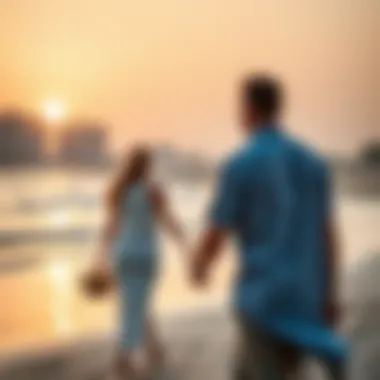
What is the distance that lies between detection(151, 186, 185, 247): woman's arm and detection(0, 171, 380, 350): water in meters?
0.01

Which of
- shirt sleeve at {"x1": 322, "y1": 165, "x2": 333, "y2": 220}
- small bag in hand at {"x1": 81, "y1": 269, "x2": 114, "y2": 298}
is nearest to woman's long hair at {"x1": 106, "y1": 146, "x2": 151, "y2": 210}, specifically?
small bag in hand at {"x1": 81, "y1": 269, "x2": 114, "y2": 298}

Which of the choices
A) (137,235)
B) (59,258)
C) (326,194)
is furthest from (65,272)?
(326,194)

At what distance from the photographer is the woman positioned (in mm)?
1506

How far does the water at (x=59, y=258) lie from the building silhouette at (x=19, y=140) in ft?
0.08

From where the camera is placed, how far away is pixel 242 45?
1586 mm

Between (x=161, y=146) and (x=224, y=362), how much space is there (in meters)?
0.38

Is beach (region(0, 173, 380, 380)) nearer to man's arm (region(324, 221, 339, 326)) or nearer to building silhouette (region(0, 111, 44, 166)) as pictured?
building silhouette (region(0, 111, 44, 166))

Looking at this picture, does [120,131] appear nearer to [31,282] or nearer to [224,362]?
[31,282]

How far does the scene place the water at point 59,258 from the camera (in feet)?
4.87

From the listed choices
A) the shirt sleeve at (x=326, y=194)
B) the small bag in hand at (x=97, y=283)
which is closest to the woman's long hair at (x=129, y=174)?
the small bag in hand at (x=97, y=283)

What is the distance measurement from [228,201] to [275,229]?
0.09 metres

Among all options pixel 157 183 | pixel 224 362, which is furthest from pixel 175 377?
pixel 157 183

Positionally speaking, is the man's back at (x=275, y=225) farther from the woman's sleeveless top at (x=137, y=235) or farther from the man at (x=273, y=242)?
the woman's sleeveless top at (x=137, y=235)

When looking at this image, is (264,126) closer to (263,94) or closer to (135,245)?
(263,94)
